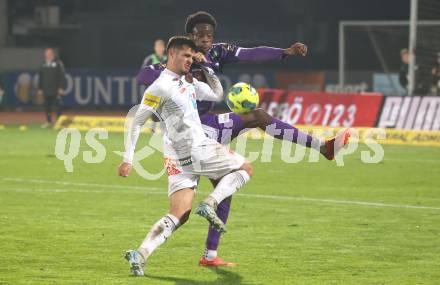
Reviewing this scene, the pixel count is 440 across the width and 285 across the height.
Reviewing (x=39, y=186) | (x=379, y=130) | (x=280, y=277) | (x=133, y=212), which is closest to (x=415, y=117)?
(x=379, y=130)

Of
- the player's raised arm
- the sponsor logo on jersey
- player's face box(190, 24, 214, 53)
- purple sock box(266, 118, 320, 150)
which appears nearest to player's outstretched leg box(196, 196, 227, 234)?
the sponsor logo on jersey

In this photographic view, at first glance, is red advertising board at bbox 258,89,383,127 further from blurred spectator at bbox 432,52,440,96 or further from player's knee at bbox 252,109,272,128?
player's knee at bbox 252,109,272,128

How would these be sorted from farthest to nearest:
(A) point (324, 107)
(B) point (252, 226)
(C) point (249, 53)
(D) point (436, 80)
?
(D) point (436, 80), (A) point (324, 107), (B) point (252, 226), (C) point (249, 53)

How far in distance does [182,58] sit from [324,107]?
1723 cm

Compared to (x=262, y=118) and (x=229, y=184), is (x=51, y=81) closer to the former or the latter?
(x=262, y=118)

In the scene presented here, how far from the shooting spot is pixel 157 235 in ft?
32.2

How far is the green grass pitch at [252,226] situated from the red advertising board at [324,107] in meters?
4.80

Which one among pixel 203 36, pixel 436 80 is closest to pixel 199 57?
pixel 203 36

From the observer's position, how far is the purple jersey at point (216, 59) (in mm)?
10688

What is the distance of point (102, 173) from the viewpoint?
19406mm

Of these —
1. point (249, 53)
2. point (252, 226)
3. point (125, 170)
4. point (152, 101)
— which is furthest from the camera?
point (252, 226)

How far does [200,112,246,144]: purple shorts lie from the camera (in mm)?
10609

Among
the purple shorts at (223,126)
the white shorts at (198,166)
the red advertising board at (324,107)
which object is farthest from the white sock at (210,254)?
the red advertising board at (324,107)

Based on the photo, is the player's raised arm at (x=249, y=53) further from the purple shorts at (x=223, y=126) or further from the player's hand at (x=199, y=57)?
the purple shorts at (x=223, y=126)
